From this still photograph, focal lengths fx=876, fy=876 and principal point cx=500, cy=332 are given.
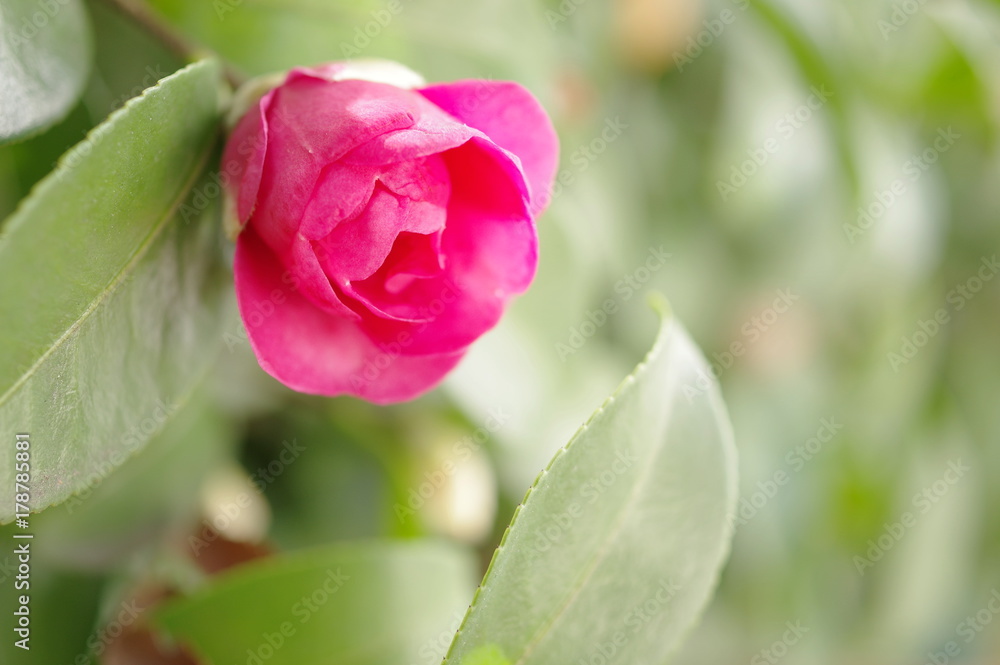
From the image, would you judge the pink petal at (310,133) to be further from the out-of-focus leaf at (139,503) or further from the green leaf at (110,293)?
the out-of-focus leaf at (139,503)

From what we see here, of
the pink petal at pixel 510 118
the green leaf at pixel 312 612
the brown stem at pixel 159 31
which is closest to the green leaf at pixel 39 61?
the brown stem at pixel 159 31

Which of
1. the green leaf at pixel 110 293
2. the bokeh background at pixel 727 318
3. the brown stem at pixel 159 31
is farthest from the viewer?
the bokeh background at pixel 727 318

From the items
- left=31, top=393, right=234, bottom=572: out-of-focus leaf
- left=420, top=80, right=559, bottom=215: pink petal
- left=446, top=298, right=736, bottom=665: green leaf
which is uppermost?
left=420, top=80, right=559, bottom=215: pink petal

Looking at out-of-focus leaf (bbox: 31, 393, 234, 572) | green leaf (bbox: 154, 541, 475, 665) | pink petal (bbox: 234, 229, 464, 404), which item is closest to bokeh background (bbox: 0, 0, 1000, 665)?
out-of-focus leaf (bbox: 31, 393, 234, 572)

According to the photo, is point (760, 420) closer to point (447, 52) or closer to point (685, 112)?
point (685, 112)

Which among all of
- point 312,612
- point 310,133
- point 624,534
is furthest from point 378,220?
point 312,612

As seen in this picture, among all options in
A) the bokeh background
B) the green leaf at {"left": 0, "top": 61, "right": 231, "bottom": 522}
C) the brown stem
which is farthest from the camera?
the bokeh background

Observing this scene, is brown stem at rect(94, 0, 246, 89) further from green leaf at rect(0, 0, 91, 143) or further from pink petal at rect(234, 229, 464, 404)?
pink petal at rect(234, 229, 464, 404)

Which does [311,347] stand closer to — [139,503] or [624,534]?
[624,534]
